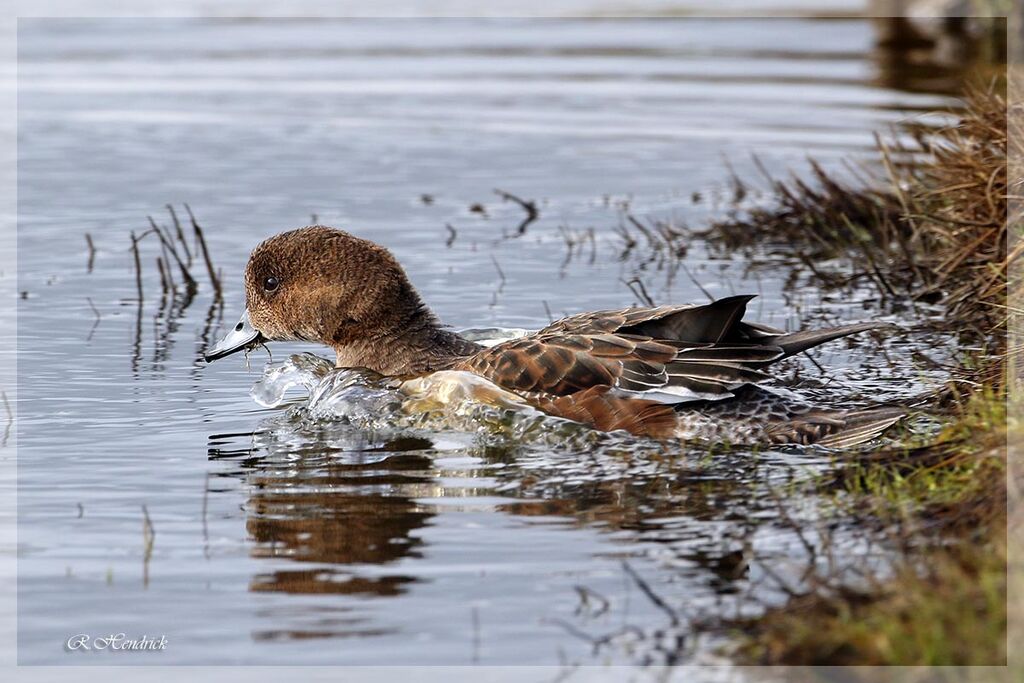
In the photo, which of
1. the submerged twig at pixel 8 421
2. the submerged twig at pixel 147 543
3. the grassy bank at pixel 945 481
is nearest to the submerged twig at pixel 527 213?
the grassy bank at pixel 945 481

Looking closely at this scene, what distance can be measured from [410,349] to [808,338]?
1774 millimetres

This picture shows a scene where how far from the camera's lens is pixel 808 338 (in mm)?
6062

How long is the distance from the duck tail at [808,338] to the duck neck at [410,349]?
1.45m

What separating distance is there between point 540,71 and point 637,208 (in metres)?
6.52

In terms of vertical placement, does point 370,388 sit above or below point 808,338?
below

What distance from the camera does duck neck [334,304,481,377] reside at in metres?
6.98

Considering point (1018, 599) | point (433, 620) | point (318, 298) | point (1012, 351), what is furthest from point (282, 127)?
point (1018, 599)

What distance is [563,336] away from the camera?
6.39m

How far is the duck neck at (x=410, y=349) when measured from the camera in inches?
275

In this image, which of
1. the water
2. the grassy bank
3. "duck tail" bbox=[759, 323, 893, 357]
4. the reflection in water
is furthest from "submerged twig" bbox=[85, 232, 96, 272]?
the reflection in water

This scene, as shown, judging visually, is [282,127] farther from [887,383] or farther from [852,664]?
[852,664]

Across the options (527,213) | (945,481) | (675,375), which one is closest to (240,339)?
(675,375)

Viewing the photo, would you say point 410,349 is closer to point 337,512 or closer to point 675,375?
point 675,375

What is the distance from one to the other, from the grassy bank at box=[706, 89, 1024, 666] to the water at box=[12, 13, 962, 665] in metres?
0.24
